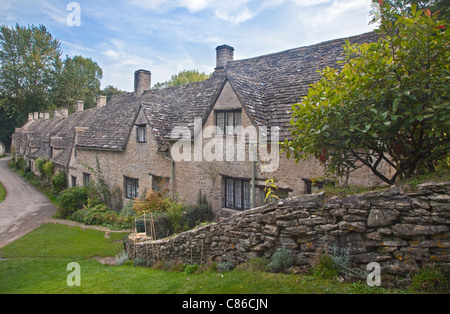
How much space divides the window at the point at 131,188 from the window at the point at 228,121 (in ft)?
27.0

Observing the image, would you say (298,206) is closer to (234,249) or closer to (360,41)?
(234,249)

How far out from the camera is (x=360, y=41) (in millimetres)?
13430

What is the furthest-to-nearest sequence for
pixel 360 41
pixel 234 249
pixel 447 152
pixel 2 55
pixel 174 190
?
pixel 2 55 < pixel 174 190 < pixel 360 41 < pixel 234 249 < pixel 447 152

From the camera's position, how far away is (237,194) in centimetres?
1315

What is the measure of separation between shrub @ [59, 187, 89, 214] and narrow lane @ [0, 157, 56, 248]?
155cm

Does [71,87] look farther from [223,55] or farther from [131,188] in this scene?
[223,55]

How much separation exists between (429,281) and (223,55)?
1734cm

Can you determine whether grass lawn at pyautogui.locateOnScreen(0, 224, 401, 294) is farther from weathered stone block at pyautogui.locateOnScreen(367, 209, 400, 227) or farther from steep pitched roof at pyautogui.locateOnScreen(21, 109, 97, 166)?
steep pitched roof at pyautogui.locateOnScreen(21, 109, 97, 166)

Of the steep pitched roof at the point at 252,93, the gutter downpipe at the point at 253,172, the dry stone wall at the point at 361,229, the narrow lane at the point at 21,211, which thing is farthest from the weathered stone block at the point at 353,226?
the narrow lane at the point at 21,211

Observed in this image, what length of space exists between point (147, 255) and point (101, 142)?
44.8 feet

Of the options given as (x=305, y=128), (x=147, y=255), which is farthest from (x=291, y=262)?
(x=147, y=255)

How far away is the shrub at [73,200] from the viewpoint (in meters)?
21.1

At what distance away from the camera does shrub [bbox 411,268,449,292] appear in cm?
466

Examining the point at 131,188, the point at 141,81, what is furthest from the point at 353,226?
the point at 141,81
